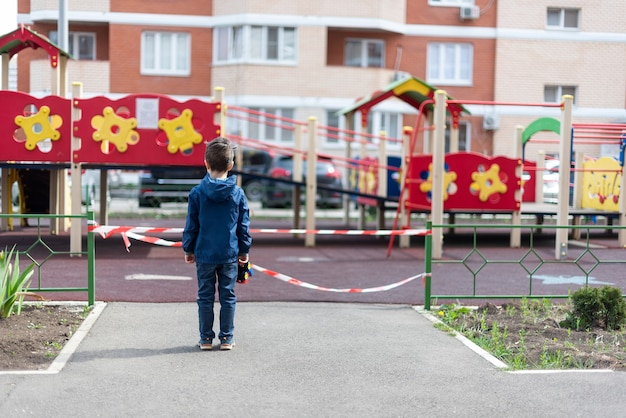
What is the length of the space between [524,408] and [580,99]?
28006mm

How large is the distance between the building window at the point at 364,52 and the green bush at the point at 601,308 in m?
26.6

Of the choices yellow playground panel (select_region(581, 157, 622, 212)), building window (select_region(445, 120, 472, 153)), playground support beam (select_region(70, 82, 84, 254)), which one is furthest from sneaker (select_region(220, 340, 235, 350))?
building window (select_region(445, 120, 472, 153))

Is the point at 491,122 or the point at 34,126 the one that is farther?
the point at 491,122

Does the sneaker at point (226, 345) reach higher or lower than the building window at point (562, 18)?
lower

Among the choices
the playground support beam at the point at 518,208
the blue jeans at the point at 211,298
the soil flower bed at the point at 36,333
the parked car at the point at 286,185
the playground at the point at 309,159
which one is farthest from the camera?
the parked car at the point at 286,185

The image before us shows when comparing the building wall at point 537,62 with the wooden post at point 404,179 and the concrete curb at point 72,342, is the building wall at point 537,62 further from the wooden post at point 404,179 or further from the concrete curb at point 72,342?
the concrete curb at point 72,342

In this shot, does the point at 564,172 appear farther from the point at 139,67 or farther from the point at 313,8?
the point at 139,67

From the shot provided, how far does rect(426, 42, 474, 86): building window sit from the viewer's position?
112 feet

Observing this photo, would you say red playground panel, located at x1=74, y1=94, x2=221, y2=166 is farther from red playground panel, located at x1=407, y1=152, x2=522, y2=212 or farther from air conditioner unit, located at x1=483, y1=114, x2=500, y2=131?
air conditioner unit, located at x1=483, y1=114, x2=500, y2=131

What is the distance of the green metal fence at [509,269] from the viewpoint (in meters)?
9.41

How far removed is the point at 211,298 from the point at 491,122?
27.7m

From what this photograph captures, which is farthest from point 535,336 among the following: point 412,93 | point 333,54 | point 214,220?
point 333,54

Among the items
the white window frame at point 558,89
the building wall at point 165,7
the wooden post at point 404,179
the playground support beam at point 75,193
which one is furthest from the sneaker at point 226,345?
the white window frame at point 558,89

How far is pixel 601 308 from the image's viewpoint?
8.08 m
